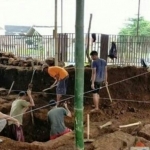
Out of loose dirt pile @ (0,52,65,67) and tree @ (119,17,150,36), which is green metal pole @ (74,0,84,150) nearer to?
→ loose dirt pile @ (0,52,65,67)

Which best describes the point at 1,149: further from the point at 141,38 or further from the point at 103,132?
the point at 141,38

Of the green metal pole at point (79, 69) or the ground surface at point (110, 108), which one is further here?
the ground surface at point (110, 108)

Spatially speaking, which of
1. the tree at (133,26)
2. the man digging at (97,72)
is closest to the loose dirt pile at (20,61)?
the man digging at (97,72)

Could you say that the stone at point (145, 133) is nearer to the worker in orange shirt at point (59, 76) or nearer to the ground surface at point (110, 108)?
the ground surface at point (110, 108)

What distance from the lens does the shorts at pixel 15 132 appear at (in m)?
7.44

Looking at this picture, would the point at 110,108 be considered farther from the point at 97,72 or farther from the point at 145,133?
the point at 145,133

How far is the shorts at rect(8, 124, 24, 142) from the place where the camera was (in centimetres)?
744

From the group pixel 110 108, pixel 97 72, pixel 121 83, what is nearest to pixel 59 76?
pixel 97 72

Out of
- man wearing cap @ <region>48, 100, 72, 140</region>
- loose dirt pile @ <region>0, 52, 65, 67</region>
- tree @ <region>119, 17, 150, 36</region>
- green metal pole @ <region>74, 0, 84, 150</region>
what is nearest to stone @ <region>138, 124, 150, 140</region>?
man wearing cap @ <region>48, 100, 72, 140</region>

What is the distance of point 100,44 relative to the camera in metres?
14.3

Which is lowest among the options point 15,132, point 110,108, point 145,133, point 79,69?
point 15,132

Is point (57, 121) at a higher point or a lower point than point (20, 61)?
lower

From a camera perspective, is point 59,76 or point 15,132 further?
point 59,76

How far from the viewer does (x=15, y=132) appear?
7.57m
